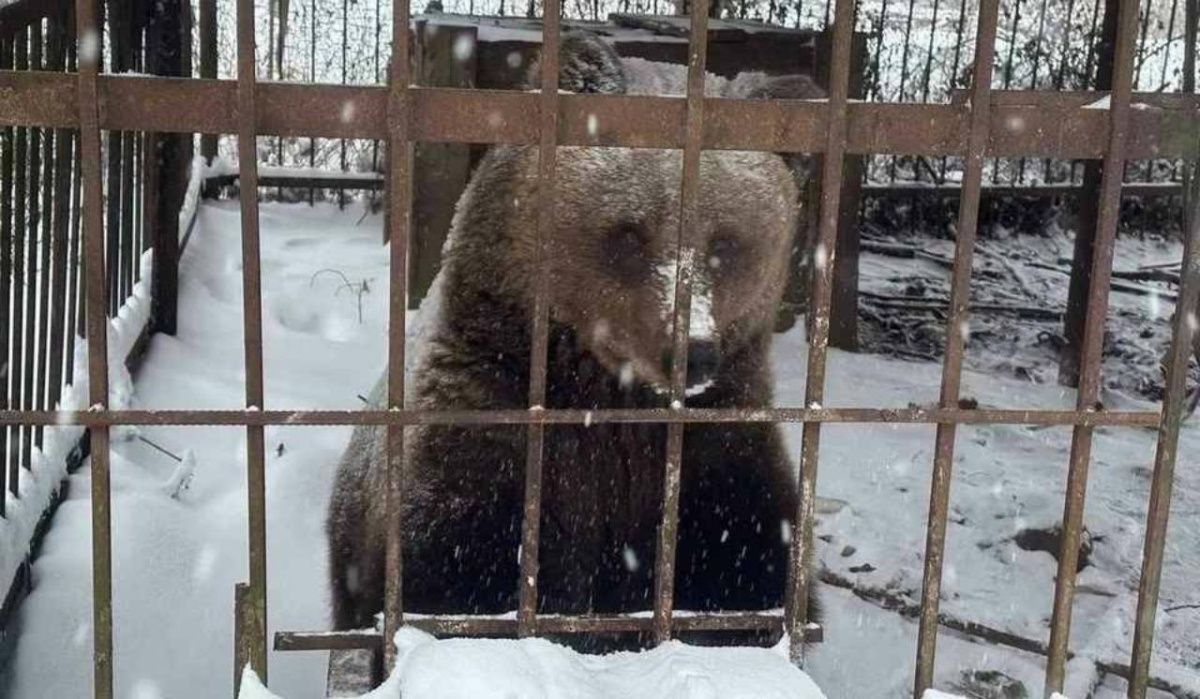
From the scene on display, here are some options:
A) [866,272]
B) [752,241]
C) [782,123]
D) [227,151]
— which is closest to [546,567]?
[752,241]

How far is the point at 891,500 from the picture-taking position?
4590 mm

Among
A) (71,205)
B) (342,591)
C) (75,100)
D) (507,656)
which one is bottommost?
(342,591)

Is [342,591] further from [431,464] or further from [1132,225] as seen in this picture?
[1132,225]

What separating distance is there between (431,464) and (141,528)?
104 centimetres

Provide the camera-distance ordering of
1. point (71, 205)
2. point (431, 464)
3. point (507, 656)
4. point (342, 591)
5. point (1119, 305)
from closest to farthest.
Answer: point (507, 656) → point (431, 464) → point (342, 591) → point (71, 205) → point (1119, 305)

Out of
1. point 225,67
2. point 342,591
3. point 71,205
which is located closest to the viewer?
point 342,591

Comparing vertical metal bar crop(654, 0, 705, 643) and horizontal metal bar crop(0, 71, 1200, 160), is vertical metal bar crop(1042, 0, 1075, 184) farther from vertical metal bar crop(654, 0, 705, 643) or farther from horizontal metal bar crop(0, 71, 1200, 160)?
vertical metal bar crop(654, 0, 705, 643)

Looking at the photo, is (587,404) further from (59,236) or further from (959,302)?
(59,236)

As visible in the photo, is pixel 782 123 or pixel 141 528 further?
pixel 141 528

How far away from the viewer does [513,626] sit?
2.25 metres

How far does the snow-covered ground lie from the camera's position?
3279 mm

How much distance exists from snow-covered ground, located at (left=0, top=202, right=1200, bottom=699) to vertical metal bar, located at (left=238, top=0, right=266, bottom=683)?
297mm

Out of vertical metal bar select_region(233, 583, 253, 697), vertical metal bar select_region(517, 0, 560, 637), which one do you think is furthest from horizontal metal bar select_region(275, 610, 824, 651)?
vertical metal bar select_region(233, 583, 253, 697)

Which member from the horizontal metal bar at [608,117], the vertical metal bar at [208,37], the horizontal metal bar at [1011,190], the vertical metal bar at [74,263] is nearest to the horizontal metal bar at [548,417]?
the horizontal metal bar at [608,117]
